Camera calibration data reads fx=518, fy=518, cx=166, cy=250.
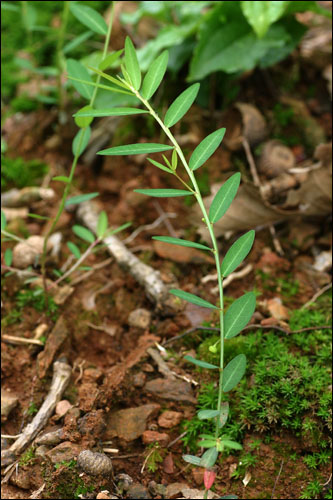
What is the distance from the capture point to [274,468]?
1652mm

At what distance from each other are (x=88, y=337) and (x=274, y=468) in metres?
0.88

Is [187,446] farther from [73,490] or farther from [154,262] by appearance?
[154,262]

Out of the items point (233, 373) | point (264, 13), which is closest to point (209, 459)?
point (233, 373)

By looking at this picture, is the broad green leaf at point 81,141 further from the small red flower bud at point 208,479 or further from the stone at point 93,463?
the small red flower bud at point 208,479

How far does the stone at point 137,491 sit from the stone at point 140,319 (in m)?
0.66

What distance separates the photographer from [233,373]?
4.60ft

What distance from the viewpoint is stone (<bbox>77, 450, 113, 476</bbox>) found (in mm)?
1492

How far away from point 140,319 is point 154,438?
530mm

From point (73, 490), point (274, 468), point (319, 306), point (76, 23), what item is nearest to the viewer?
point (73, 490)

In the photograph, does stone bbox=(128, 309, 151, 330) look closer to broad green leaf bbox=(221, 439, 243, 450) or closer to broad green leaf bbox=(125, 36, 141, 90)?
broad green leaf bbox=(221, 439, 243, 450)

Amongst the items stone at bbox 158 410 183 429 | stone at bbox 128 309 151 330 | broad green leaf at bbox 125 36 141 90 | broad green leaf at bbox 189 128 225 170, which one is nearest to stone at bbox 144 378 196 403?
stone at bbox 158 410 183 429

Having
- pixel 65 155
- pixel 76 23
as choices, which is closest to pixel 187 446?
pixel 65 155

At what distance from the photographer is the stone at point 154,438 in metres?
1.71

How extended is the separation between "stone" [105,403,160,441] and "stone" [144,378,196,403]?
0.06 m
